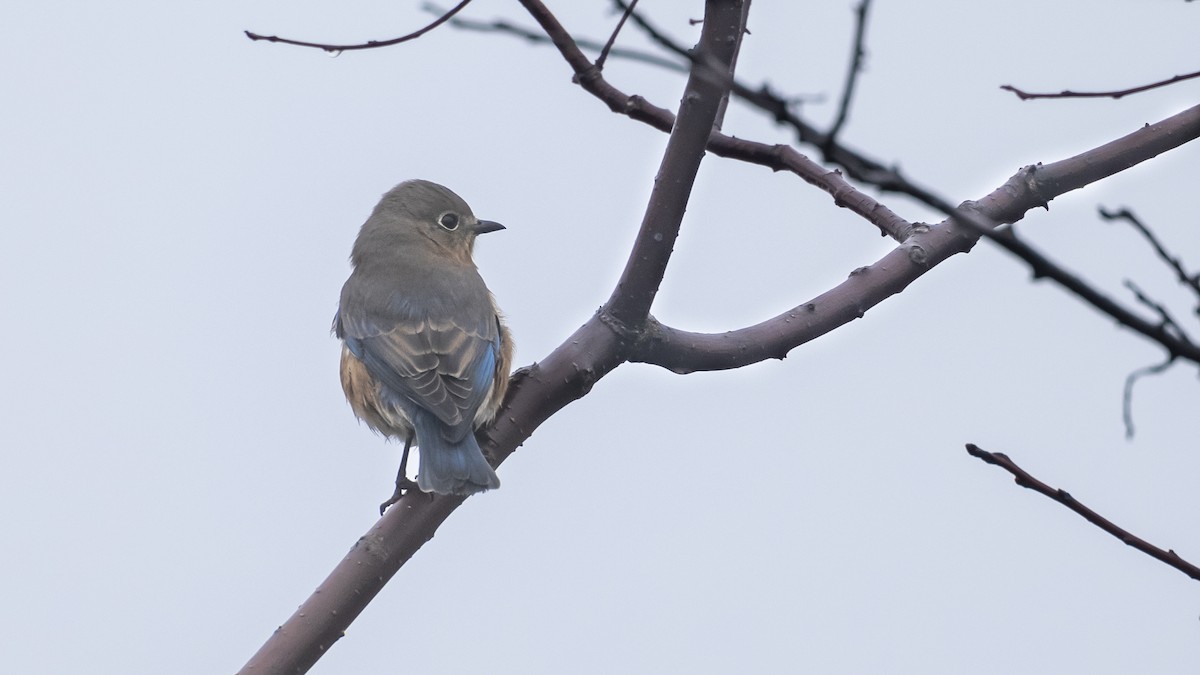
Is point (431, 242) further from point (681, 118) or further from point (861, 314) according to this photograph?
point (681, 118)

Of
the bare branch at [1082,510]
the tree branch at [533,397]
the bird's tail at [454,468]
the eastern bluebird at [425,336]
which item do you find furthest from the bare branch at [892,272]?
the bare branch at [1082,510]

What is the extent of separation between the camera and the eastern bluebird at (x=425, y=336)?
5598 millimetres

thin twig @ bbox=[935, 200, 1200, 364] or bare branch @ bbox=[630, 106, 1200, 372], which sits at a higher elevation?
bare branch @ bbox=[630, 106, 1200, 372]

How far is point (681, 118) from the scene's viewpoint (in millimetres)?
3854

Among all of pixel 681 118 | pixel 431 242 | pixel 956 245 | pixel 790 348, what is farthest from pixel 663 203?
Answer: pixel 431 242

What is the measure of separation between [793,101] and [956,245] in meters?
3.37

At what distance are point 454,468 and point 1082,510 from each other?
129 inches

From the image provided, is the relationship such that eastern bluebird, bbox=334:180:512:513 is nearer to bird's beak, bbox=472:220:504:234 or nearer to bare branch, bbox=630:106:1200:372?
bird's beak, bbox=472:220:504:234

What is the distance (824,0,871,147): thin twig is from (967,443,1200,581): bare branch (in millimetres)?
843

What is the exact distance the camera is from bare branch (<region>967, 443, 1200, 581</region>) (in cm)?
209

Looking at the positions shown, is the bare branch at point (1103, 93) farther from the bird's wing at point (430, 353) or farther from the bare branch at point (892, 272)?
the bird's wing at point (430, 353)

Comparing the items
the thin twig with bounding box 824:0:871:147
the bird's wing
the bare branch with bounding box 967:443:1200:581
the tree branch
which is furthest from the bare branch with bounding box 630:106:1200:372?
the thin twig with bounding box 824:0:871:147

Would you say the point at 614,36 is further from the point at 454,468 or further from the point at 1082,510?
the point at 454,468

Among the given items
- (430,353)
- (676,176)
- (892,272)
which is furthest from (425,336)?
(676,176)
